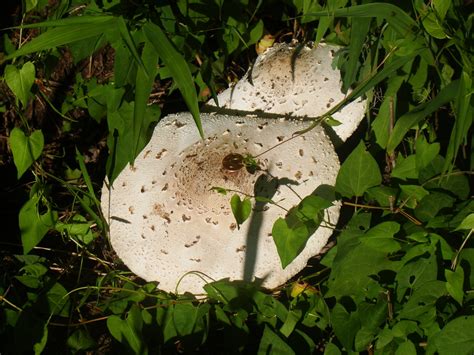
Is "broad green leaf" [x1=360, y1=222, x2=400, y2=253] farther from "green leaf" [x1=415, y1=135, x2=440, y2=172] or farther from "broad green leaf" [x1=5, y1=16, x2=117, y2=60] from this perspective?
"broad green leaf" [x1=5, y1=16, x2=117, y2=60]

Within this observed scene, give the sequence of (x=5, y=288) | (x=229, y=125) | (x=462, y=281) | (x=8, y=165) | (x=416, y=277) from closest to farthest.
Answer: (x=462, y=281)
(x=416, y=277)
(x=229, y=125)
(x=5, y=288)
(x=8, y=165)

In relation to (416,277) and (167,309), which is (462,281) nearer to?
(416,277)

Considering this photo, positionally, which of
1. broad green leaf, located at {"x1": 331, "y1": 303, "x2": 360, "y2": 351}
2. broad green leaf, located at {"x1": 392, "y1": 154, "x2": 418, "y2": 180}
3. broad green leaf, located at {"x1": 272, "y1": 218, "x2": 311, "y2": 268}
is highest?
broad green leaf, located at {"x1": 392, "y1": 154, "x2": 418, "y2": 180}

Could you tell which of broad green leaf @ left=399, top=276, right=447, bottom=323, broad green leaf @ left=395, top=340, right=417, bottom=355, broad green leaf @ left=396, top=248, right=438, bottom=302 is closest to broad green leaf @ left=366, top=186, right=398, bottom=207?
broad green leaf @ left=396, top=248, right=438, bottom=302

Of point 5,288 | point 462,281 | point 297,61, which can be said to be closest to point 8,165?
point 5,288

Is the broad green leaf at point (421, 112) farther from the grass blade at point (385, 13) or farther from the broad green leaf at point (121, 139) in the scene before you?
the broad green leaf at point (121, 139)

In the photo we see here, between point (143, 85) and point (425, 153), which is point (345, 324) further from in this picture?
point (143, 85)

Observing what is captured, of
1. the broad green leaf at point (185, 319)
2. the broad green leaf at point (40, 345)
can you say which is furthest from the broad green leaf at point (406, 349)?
the broad green leaf at point (40, 345)
